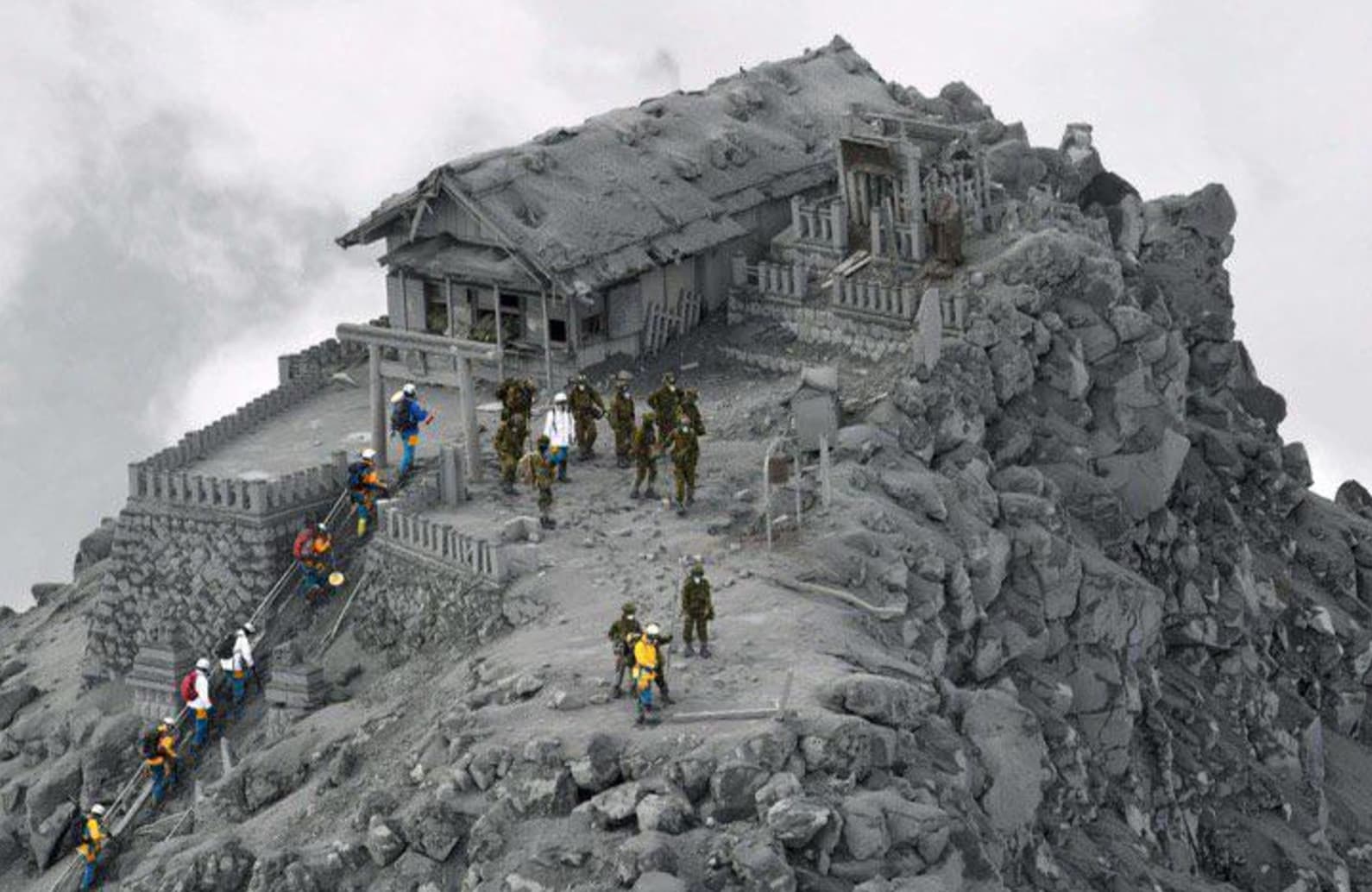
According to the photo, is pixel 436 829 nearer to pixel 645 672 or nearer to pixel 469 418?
pixel 645 672

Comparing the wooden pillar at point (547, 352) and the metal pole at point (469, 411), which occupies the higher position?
the wooden pillar at point (547, 352)

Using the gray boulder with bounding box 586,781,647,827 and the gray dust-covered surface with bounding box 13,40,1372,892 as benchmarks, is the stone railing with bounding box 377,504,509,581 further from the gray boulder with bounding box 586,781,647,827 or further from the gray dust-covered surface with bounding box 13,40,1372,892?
the gray boulder with bounding box 586,781,647,827

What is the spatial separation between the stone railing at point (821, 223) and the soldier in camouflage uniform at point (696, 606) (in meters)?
26.3

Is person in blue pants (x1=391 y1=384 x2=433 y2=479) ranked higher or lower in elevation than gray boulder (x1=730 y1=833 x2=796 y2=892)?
higher

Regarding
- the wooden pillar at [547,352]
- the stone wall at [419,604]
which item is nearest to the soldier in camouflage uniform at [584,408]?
the stone wall at [419,604]

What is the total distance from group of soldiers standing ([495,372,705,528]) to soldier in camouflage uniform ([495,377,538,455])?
2 cm

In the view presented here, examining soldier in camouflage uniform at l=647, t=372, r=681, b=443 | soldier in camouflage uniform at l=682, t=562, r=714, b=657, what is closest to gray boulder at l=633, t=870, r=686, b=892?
soldier in camouflage uniform at l=682, t=562, r=714, b=657

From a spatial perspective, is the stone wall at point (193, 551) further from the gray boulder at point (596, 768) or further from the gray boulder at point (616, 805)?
the gray boulder at point (616, 805)

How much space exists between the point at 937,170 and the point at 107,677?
82.6 feet

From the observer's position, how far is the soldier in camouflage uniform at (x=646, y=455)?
7794 centimetres

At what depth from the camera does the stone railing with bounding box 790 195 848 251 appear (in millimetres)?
93000

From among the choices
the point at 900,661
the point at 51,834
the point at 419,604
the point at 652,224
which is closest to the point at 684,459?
the point at 419,604

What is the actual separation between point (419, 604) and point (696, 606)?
10.5 metres

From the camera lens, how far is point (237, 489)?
8156 centimetres
